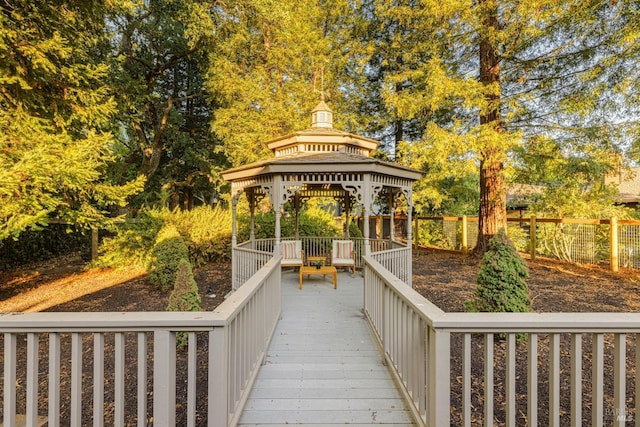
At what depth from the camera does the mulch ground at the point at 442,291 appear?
3736 mm

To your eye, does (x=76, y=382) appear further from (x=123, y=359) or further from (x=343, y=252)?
(x=343, y=252)

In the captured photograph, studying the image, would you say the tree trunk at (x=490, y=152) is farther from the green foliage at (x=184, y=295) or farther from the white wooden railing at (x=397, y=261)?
the green foliage at (x=184, y=295)

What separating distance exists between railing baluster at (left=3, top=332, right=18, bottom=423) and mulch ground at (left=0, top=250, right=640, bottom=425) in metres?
1.65

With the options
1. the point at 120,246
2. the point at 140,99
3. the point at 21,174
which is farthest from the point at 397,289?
the point at 140,99

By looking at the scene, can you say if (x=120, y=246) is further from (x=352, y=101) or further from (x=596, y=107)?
(x=596, y=107)

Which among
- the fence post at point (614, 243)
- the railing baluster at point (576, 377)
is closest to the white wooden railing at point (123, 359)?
the railing baluster at point (576, 377)

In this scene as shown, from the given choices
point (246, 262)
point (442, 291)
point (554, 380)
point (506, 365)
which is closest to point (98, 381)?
point (506, 365)

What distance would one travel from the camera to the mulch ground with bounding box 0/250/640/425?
3736mm

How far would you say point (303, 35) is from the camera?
45.9 ft

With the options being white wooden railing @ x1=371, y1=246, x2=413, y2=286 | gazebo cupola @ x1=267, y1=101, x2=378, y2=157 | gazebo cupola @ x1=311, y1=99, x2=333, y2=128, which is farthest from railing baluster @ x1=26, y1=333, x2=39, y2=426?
gazebo cupola @ x1=311, y1=99, x2=333, y2=128

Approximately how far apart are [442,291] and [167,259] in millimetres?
6782

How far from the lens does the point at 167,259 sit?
320 inches

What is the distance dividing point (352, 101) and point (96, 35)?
34.1ft

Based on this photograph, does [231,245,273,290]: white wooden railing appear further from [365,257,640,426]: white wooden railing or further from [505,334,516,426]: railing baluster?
[505,334,516,426]: railing baluster
